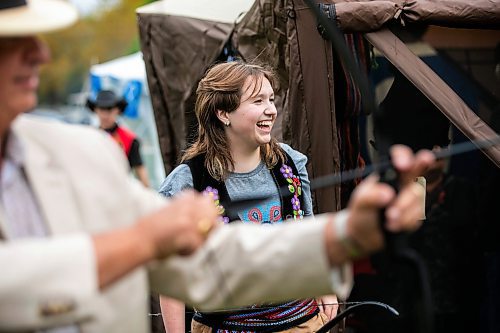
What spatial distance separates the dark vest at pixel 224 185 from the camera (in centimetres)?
376

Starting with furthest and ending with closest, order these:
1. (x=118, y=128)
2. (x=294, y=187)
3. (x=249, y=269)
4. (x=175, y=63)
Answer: (x=118, y=128)
(x=175, y=63)
(x=294, y=187)
(x=249, y=269)

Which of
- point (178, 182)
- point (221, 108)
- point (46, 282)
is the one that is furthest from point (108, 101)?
point (46, 282)

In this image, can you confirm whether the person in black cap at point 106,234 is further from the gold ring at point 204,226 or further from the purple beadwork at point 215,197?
the purple beadwork at point 215,197

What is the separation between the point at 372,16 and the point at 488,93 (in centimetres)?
103

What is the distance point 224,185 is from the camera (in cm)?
381

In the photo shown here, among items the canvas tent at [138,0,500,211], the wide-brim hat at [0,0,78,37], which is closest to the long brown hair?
the canvas tent at [138,0,500,211]

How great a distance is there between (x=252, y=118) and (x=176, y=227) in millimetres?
2013

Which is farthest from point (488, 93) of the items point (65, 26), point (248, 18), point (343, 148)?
point (65, 26)

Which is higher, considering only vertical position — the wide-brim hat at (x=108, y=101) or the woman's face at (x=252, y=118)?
the woman's face at (x=252, y=118)

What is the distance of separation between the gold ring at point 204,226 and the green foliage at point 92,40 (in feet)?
99.7

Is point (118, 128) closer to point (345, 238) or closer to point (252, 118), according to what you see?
point (252, 118)

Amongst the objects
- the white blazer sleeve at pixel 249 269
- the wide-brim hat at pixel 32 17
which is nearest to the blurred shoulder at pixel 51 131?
the wide-brim hat at pixel 32 17

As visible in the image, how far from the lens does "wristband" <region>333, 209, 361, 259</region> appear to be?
2043mm

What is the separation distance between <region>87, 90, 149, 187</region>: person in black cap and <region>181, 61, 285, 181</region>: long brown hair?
392 cm
